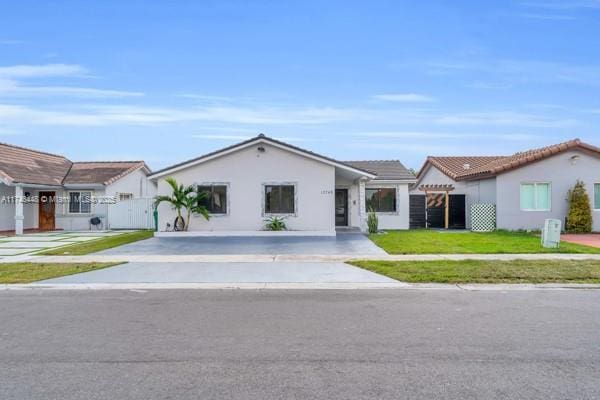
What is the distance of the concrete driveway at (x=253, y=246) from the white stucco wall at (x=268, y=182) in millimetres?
1189

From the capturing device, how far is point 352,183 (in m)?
23.3

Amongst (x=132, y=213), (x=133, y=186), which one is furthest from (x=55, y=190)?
(x=132, y=213)

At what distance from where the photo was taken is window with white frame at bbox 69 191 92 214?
27.3 metres

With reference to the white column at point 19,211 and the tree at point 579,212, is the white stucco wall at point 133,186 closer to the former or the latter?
the white column at point 19,211

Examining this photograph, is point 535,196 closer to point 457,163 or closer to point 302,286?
point 457,163

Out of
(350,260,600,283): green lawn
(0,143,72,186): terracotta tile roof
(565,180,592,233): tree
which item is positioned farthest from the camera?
(0,143,72,186): terracotta tile roof

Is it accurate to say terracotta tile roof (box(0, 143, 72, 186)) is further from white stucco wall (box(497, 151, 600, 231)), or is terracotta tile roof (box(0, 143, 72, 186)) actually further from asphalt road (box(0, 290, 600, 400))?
white stucco wall (box(497, 151, 600, 231))

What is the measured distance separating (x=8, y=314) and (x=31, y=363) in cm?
295

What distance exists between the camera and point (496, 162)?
25.4m

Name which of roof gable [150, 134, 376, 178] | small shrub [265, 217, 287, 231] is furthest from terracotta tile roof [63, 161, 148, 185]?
small shrub [265, 217, 287, 231]

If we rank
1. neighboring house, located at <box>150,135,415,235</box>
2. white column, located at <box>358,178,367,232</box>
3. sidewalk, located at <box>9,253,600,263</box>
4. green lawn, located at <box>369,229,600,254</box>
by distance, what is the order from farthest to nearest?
white column, located at <box>358,178,367,232</box>, neighboring house, located at <box>150,135,415,235</box>, green lawn, located at <box>369,229,600,254</box>, sidewalk, located at <box>9,253,600,263</box>

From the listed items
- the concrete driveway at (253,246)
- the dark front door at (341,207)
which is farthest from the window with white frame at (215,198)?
the dark front door at (341,207)

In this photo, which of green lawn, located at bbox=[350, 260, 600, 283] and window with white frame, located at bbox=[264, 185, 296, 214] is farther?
window with white frame, located at bbox=[264, 185, 296, 214]

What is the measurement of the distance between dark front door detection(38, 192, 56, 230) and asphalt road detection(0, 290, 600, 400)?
21.5 meters
